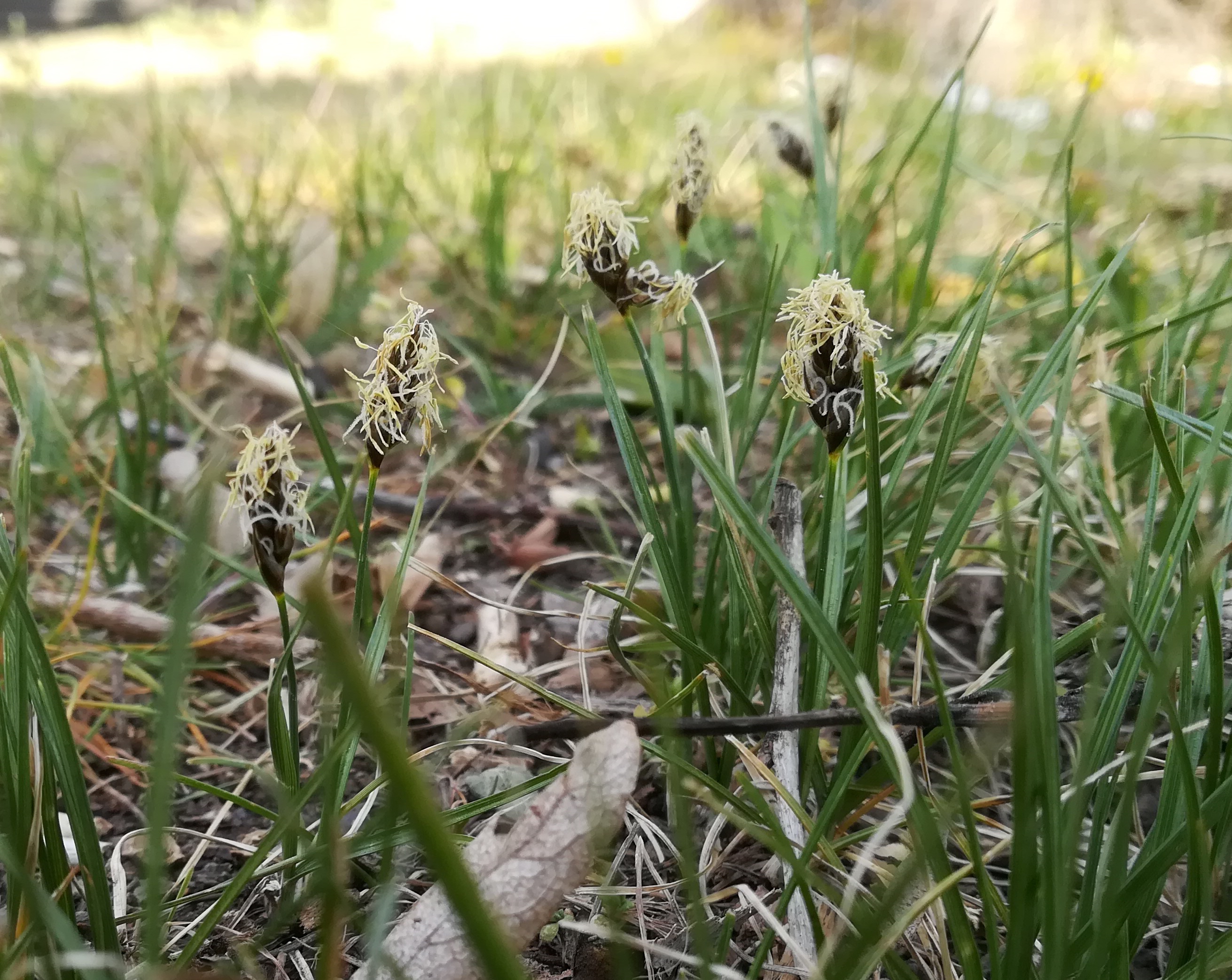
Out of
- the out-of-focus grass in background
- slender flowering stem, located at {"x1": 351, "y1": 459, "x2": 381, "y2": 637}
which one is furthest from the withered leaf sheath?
slender flowering stem, located at {"x1": 351, "y1": 459, "x2": 381, "y2": 637}

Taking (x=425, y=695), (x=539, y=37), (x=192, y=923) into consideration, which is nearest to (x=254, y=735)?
(x=425, y=695)

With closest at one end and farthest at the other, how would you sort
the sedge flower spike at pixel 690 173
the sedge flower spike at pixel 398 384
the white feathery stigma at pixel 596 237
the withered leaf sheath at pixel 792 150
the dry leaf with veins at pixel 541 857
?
the dry leaf with veins at pixel 541 857
the sedge flower spike at pixel 398 384
the white feathery stigma at pixel 596 237
the sedge flower spike at pixel 690 173
the withered leaf sheath at pixel 792 150

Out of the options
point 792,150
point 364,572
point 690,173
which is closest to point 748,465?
point 792,150

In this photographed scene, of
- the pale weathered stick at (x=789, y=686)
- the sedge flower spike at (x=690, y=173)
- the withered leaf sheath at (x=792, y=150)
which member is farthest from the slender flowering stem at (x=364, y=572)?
the withered leaf sheath at (x=792, y=150)

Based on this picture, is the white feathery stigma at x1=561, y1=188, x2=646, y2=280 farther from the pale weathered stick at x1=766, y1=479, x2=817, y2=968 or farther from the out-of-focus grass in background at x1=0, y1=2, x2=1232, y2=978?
the pale weathered stick at x1=766, y1=479, x2=817, y2=968

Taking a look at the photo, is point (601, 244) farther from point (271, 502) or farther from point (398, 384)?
point (271, 502)

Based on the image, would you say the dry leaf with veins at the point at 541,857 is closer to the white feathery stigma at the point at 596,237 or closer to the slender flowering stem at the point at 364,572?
the slender flowering stem at the point at 364,572
